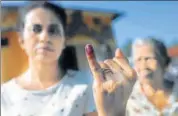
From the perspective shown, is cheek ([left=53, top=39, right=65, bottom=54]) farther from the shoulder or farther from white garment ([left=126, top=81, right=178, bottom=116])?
white garment ([left=126, top=81, right=178, bottom=116])

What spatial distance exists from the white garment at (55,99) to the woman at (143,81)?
0.05 metres

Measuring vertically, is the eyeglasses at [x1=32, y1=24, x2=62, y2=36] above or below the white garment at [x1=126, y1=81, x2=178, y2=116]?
above

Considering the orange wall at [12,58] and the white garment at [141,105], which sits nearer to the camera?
the white garment at [141,105]

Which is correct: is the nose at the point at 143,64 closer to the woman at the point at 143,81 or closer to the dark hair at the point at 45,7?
the woman at the point at 143,81

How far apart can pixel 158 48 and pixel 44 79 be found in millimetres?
486

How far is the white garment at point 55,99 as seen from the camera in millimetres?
1716

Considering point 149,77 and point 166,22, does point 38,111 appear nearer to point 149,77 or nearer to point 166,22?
point 149,77

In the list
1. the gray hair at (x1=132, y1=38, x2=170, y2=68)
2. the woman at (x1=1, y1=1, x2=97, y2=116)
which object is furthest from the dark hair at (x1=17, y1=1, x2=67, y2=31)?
the gray hair at (x1=132, y1=38, x2=170, y2=68)

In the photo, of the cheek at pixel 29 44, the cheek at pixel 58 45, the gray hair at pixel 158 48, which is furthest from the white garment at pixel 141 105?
the cheek at pixel 29 44

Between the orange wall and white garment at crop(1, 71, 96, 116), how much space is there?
0.06 metres

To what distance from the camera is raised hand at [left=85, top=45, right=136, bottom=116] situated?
66.2 inches

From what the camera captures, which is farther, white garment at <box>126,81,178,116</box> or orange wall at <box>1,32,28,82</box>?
orange wall at <box>1,32,28,82</box>

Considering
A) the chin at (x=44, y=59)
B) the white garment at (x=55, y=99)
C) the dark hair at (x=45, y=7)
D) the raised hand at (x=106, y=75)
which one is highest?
the dark hair at (x=45, y=7)

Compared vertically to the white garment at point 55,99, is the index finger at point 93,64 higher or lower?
higher
